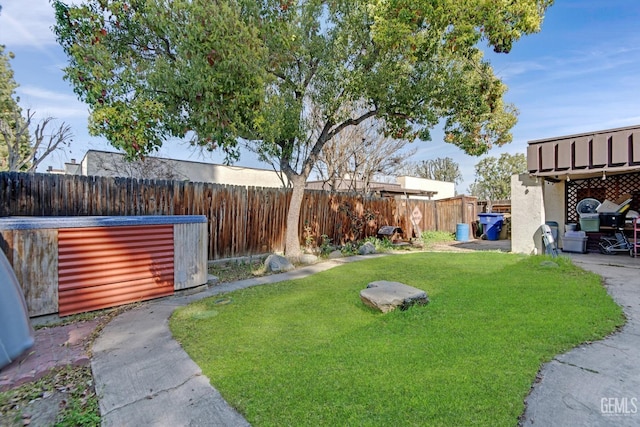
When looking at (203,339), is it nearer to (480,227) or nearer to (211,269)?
(211,269)

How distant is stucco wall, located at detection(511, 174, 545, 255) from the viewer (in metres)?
7.82

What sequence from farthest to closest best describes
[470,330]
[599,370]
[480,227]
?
[480,227] → [470,330] → [599,370]

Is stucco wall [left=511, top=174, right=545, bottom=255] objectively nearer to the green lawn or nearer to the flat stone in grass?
the green lawn

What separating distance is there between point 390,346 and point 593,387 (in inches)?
56.8

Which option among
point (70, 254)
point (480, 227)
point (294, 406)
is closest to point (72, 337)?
point (70, 254)

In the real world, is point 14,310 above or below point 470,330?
above

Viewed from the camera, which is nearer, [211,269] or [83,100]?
[83,100]

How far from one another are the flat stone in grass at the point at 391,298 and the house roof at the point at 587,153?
5.76 metres

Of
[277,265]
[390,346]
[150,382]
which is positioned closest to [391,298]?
[390,346]

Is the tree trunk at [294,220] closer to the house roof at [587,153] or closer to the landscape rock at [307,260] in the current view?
the landscape rock at [307,260]

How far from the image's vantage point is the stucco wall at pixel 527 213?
7.82 meters

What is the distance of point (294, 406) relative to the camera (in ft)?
6.50

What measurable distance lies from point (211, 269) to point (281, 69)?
501cm

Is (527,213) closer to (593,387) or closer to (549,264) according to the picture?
(549,264)
